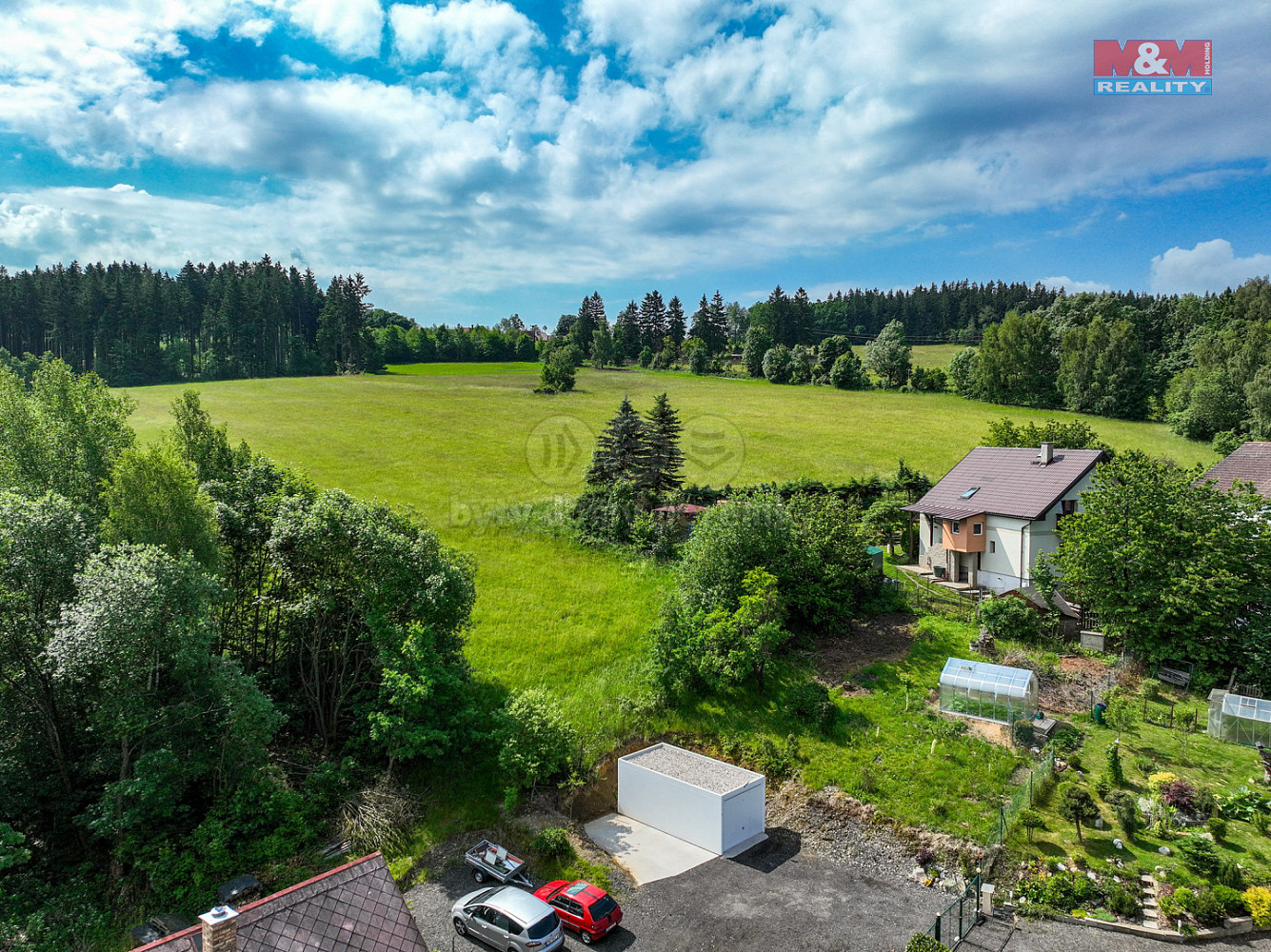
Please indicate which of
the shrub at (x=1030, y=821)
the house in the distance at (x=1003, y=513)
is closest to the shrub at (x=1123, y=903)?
the shrub at (x=1030, y=821)

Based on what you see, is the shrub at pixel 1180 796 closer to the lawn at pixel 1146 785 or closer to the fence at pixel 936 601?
the lawn at pixel 1146 785

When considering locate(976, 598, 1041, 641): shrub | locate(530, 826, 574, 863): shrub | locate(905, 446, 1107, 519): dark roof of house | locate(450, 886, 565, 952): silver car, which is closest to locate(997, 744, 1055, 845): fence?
locate(976, 598, 1041, 641): shrub

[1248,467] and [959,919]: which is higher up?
[1248,467]

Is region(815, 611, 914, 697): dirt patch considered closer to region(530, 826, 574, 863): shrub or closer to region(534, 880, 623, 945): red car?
region(530, 826, 574, 863): shrub

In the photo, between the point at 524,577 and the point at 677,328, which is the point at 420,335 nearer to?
the point at 677,328

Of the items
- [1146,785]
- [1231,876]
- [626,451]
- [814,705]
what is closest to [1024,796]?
[1146,785]

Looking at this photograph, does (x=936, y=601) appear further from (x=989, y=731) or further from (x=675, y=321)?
(x=675, y=321)
